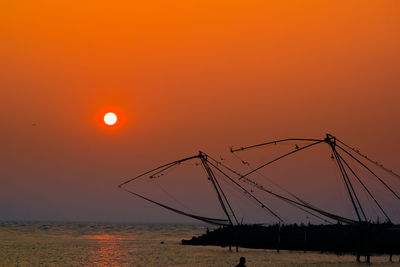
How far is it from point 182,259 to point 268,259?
9.89 m

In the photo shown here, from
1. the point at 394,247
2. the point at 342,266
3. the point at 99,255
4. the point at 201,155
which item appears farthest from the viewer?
the point at 99,255

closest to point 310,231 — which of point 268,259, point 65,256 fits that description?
point 268,259

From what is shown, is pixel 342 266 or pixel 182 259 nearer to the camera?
pixel 342 266

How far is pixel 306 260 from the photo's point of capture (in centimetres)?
6219

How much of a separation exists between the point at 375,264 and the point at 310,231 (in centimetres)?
3083

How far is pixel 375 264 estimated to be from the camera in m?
54.2

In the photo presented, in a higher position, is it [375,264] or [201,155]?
[201,155]

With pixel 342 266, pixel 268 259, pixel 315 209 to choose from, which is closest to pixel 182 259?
pixel 268 259

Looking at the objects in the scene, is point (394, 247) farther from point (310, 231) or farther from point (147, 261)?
point (147, 261)

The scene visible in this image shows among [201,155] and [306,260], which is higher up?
[201,155]

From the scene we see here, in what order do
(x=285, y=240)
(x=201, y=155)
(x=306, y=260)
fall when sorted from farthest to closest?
1. (x=285, y=240)
2. (x=306, y=260)
3. (x=201, y=155)

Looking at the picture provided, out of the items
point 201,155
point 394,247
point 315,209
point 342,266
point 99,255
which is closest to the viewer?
point 315,209

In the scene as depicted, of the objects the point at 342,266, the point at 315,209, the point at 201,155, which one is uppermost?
the point at 201,155

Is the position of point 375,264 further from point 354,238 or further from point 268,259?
point 354,238
